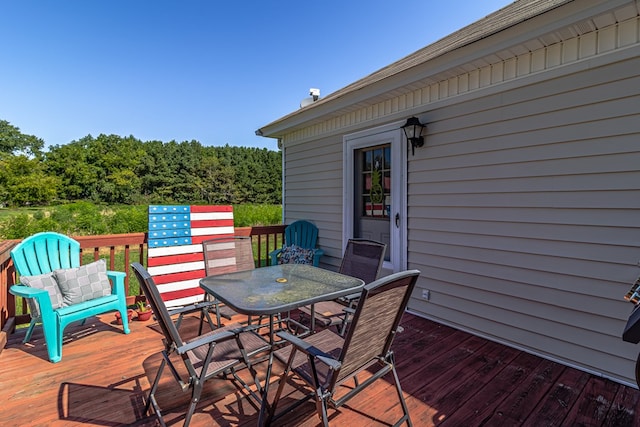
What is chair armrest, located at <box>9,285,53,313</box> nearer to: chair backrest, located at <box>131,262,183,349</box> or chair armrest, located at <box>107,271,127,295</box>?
chair armrest, located at <box>107,271,127,295</box>

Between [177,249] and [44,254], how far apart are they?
1.24m

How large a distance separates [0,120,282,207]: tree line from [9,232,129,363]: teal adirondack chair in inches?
808

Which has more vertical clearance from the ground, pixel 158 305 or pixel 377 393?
pixel 158 305

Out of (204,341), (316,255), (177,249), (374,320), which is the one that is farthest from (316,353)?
(316,255)

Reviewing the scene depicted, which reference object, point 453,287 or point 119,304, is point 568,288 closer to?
point 453,287

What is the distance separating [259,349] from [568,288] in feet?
8.19

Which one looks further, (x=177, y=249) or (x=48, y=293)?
(x=177, y=249)

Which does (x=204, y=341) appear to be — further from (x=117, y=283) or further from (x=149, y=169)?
(x=149, y=169)

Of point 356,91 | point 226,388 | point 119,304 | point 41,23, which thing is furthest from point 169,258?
point 41,23

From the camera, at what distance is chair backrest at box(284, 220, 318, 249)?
5.11 meters

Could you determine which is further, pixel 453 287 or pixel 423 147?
pixel 423 147

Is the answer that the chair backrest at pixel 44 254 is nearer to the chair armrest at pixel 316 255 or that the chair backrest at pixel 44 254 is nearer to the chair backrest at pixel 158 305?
the chair backrest at pixel 158 305

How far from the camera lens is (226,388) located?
217 cm

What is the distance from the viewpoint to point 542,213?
2635 millimetres
